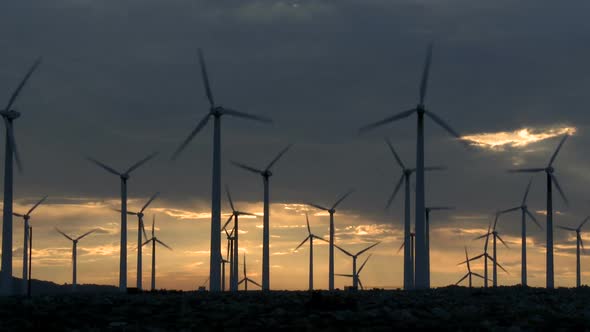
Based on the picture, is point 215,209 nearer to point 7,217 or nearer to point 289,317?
point 7,217

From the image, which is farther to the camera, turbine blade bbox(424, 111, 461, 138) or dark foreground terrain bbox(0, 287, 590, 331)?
turbine blade bbox(424, 111, 461, 138)

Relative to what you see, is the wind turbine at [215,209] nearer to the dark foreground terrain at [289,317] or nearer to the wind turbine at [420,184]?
the wind turbine at [420,184]

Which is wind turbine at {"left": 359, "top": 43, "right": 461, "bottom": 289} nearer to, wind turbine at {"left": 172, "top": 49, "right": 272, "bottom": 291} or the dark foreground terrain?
wind turbine at {"left": 172, "top": 49, "right": 272, "bottom": 291}

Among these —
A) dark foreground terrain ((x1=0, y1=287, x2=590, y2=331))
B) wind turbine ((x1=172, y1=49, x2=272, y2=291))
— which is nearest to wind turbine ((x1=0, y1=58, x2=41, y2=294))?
wind turbine ((x1=172, y1=49, x2=272, y2=291))

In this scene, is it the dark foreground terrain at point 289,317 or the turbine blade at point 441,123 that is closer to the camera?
the dark foreground terrain at point 289,317

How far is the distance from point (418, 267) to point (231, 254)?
5714 centimetres

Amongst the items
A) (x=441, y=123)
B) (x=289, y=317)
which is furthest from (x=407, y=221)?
(x=289, y=317)

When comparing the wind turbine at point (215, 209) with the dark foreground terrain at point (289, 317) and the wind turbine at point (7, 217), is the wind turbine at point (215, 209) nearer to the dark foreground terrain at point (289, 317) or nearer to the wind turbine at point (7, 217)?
the wind turbine at point (7, 217)

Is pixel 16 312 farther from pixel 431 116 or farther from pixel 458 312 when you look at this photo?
pixel 431 116

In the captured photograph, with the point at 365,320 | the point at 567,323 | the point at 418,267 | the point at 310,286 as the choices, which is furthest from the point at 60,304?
Answer: the point at 310,286

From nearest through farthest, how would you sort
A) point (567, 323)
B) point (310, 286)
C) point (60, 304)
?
point (567, 323)
point (60, 304)
point (310, 286)

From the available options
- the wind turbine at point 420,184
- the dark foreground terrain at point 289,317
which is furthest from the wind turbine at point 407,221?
the dark foreground terrain at point 289,317

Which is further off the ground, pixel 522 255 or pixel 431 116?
pixel 431 116

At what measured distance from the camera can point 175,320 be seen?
1438 inches
